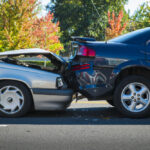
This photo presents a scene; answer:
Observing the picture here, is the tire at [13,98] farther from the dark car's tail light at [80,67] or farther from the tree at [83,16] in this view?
the tree at [83,16]

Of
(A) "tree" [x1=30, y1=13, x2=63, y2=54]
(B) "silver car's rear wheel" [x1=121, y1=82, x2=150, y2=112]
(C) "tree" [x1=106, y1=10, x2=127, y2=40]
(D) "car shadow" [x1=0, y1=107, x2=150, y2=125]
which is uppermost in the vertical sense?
(C) "tree" [x1=106, y1=10, x2=127, y2=40]

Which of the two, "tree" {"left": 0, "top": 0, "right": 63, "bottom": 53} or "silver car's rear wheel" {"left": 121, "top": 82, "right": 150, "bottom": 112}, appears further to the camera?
"tree" {"left": 0, "top": 0, "right": 63, "bottom": 53}

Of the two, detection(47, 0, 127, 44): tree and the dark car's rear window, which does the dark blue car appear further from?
detection(47, 0, 127, 44): tree

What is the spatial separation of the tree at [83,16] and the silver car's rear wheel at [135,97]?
4022 cm

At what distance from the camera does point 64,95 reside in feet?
15.7

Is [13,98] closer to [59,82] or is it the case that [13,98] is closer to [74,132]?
[59,82]

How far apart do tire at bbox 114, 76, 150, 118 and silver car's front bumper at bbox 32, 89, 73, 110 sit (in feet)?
2.80

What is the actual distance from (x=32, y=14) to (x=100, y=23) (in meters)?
27.5

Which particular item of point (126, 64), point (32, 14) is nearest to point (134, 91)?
point (126, 64)

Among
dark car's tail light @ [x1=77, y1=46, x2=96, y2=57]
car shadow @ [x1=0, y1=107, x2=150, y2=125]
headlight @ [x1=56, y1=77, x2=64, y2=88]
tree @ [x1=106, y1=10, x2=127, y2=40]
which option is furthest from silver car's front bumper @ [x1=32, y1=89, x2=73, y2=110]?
tree @ [x1=106, y1=10, x2=127, y2=40]

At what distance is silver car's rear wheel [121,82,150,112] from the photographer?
475 centimetres

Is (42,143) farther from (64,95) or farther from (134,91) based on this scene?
(134,91)

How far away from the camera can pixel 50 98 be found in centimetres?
477

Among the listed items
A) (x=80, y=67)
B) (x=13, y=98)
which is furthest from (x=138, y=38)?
(x=13, y=98)
